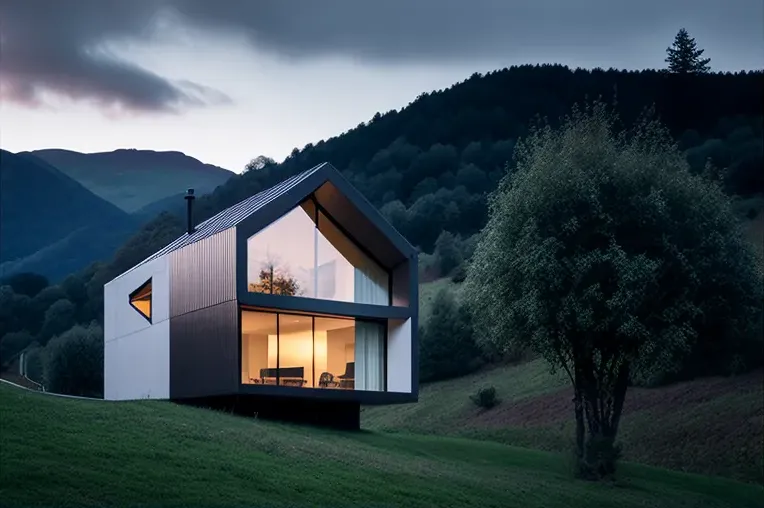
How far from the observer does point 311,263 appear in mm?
33219

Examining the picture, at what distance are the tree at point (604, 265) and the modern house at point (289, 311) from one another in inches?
129

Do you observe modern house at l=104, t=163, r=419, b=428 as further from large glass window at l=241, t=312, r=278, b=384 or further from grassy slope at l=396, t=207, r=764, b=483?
grassy slope at l=396, t=207, r=764, b=483

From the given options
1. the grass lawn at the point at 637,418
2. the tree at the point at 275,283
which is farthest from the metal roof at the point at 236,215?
the grass lawn at the point at 637,418

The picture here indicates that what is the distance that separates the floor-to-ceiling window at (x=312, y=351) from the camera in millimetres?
31625

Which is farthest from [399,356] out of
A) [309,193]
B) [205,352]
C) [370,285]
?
[205,352]

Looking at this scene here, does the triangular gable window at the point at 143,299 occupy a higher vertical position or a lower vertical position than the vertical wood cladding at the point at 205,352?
higher

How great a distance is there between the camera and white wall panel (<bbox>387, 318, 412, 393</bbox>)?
1362 inches

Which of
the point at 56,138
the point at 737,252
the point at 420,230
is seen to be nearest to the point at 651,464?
the point at 737,252

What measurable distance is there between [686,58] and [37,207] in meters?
67.3

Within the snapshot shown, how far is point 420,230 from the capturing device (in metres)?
98.4

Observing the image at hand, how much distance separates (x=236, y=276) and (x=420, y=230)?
6830cm

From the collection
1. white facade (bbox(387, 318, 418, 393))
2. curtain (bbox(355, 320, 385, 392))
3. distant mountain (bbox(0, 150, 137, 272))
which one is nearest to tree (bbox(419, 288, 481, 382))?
white facade (bbox(387, 318, 418, 393))

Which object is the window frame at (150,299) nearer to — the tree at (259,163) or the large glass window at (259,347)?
the large glass window at (259,347)

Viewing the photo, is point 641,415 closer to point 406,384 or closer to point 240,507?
point 406,384
